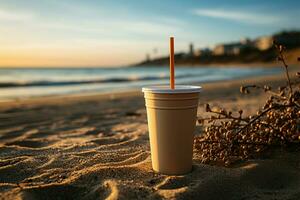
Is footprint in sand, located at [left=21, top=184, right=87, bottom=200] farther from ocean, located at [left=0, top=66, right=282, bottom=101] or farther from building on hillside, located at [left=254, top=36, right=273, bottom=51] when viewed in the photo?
building on hillside, located at [left=254, top=36, right=273, bottom=51]

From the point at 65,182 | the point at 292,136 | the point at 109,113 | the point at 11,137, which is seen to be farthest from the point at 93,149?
the point at 109,113

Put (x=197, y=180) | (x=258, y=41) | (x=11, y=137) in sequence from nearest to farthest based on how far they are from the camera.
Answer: (x=197, y=180), (x=11, y=137), (x=258, y=41)

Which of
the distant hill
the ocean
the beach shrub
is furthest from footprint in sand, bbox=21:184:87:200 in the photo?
the distant hill

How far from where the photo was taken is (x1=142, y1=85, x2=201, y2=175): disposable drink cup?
2387 millimetres

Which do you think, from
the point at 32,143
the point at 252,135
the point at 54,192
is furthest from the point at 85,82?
the point at 54,192

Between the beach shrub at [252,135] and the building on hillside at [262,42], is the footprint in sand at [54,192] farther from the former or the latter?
the building on hillside at [262,42]

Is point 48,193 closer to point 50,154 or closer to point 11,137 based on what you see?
point 50,154

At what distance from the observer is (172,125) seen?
2.43 metres

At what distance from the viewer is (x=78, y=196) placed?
228 cm

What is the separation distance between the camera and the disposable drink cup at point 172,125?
94.0 inches

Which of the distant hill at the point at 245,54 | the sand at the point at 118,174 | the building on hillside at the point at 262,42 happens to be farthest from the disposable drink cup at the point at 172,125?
the building on hillside at the point at 262,42

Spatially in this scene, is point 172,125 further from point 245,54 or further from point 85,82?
point 245,54

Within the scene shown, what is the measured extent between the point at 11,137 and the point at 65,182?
230 cm

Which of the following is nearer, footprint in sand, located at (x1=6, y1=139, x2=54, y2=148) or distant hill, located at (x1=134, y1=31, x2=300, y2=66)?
footprint in sand, located at (x1=6, y1=139, x2=54, y2=148)
